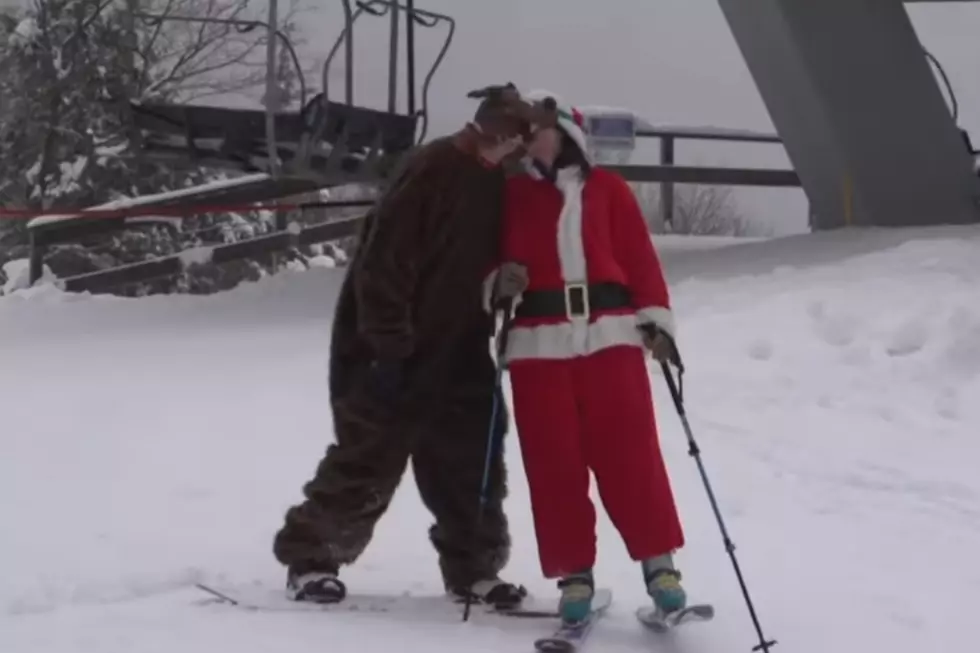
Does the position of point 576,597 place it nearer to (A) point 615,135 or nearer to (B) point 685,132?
(A) point 615,135

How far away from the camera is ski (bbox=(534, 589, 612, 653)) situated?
325cm

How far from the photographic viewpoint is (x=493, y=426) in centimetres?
369

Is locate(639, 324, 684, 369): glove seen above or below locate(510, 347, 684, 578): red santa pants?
above

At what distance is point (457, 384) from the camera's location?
375 centimetres

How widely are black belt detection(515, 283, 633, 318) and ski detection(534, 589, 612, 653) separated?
0.82 meters

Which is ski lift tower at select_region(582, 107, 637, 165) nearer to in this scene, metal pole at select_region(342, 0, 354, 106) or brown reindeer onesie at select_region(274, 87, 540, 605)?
metal pole at select_region(342, 0, 354, 106)

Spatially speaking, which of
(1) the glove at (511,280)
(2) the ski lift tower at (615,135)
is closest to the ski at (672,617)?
(1) the glove at (511,280)

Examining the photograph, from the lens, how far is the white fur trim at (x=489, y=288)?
11.8ft

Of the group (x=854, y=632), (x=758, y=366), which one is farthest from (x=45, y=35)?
(x=854, y=632)

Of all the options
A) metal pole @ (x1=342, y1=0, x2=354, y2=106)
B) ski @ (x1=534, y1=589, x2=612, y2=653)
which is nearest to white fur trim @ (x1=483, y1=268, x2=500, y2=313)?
ski @ (x1=534, y1=589, x2=612, y2=653)

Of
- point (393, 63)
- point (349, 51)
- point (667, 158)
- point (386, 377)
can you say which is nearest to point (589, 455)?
point (386, 377)

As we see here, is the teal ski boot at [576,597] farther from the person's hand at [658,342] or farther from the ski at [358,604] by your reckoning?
the person's hand at [658,342]

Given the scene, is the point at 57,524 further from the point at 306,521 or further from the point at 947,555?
the point at 947,555

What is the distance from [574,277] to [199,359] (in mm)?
4939
